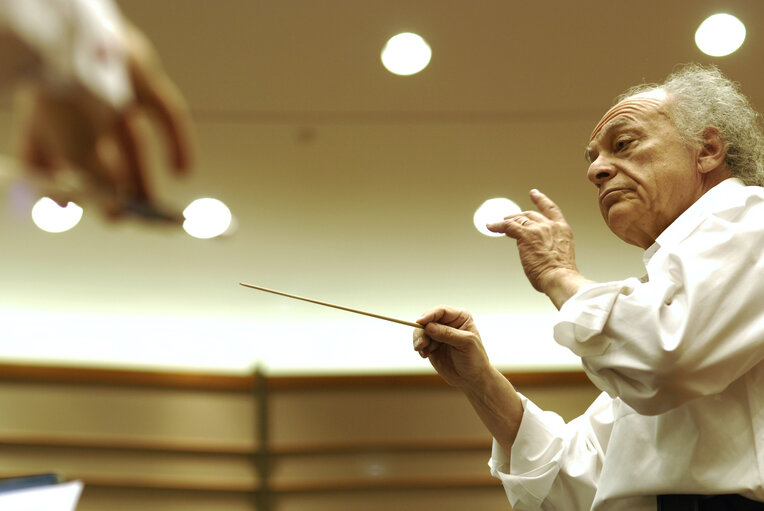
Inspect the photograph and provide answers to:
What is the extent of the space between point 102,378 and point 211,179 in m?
1.35

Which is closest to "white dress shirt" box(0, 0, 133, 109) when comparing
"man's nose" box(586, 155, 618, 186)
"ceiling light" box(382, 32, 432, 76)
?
"man's nose" box(586, 155, 618, 186)

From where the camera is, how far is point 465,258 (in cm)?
438

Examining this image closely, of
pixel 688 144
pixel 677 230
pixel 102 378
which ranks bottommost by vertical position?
pixel 677 230

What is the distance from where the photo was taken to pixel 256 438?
15.1ft

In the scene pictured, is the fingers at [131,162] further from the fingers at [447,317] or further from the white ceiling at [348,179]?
the white ceiling at [348,179]

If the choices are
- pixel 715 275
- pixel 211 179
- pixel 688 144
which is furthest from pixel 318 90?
pixel 715 275

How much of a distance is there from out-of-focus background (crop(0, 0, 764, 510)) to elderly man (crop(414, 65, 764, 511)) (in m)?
1.53

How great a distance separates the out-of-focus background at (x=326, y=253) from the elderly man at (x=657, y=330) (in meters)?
1.53

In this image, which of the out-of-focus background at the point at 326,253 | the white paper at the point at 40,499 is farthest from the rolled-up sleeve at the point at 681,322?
the out-of-focus background at the point at 326,253

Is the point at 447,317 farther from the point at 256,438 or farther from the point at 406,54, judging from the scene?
the point at 256,438

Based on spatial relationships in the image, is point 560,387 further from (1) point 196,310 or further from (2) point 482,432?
(1) point 196,310

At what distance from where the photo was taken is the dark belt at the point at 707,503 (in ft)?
4.15

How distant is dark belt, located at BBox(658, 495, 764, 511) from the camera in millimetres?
1266

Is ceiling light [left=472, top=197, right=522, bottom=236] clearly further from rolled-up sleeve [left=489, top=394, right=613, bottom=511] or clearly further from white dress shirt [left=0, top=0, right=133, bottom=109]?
white dress shirt [left=0, top=0, right=133, bottom=109]
